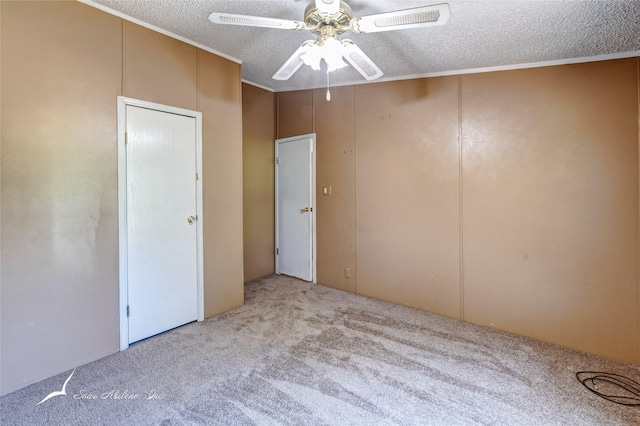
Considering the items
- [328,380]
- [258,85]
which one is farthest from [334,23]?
[258,85]

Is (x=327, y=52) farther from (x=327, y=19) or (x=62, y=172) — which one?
(x=62, y=172)

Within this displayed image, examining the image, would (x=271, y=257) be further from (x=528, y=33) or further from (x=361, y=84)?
(x=528, y=33)

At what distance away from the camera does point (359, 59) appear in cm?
203

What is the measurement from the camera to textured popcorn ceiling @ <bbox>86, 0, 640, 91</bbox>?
2105 mm

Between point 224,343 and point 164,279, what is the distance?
31.0 inches

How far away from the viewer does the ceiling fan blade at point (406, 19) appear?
4.95ft

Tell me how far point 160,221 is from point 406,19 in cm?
242

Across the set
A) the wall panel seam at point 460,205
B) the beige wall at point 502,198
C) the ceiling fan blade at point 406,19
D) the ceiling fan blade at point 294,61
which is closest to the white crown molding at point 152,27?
the ceiling fan blade at point 294,61

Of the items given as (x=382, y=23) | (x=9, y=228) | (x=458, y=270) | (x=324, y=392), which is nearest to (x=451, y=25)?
(x=382, y=23)

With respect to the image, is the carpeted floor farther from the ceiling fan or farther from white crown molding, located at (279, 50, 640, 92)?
white crown molding, located at (279, 50, 640, 92)

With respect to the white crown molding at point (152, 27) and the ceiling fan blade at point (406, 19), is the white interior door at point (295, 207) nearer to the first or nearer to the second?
the white crown molding at point (152, 27)

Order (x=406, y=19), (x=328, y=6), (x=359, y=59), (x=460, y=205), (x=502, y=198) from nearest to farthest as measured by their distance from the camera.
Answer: (x=406, y=19) → (x=328, y=6) → (x=359, y=59) → (x=502, y=198) → (x=460, y=205)

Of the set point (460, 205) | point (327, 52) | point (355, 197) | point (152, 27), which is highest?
point (152, 27)

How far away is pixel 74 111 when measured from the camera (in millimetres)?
2236
